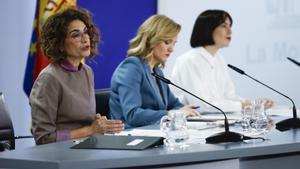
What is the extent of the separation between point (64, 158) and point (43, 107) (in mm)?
889

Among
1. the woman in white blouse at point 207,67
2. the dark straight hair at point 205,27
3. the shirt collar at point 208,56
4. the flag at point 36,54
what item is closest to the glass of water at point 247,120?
the woman in white blouse at point 207,67

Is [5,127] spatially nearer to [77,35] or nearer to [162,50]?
[77,35]

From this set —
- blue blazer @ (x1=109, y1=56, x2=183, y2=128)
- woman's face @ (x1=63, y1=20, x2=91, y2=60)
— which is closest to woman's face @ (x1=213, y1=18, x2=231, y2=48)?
blue blazer @ (x1=109, y1=56, x2=183, y2=128)

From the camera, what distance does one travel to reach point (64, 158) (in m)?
1.72

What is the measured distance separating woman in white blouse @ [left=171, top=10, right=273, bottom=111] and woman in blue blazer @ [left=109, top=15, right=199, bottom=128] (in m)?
0.40

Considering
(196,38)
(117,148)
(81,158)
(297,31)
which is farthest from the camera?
(297,31)

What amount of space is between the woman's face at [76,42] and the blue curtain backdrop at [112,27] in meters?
1.98

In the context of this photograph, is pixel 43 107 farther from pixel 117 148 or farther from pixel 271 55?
pixel 271 55

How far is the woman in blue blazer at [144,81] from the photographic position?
3.20 meters

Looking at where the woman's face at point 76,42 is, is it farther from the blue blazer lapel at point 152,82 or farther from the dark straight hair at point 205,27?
the dark straight hair at point 205,27

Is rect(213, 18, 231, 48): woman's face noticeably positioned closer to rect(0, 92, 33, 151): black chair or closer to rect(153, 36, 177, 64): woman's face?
rect(153, 36, 177, 64): woman's face

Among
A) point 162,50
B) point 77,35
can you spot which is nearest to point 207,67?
point 162,50

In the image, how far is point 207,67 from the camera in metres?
4.17

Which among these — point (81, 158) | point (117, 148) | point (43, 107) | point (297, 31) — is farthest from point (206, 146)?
point (297, 31)
